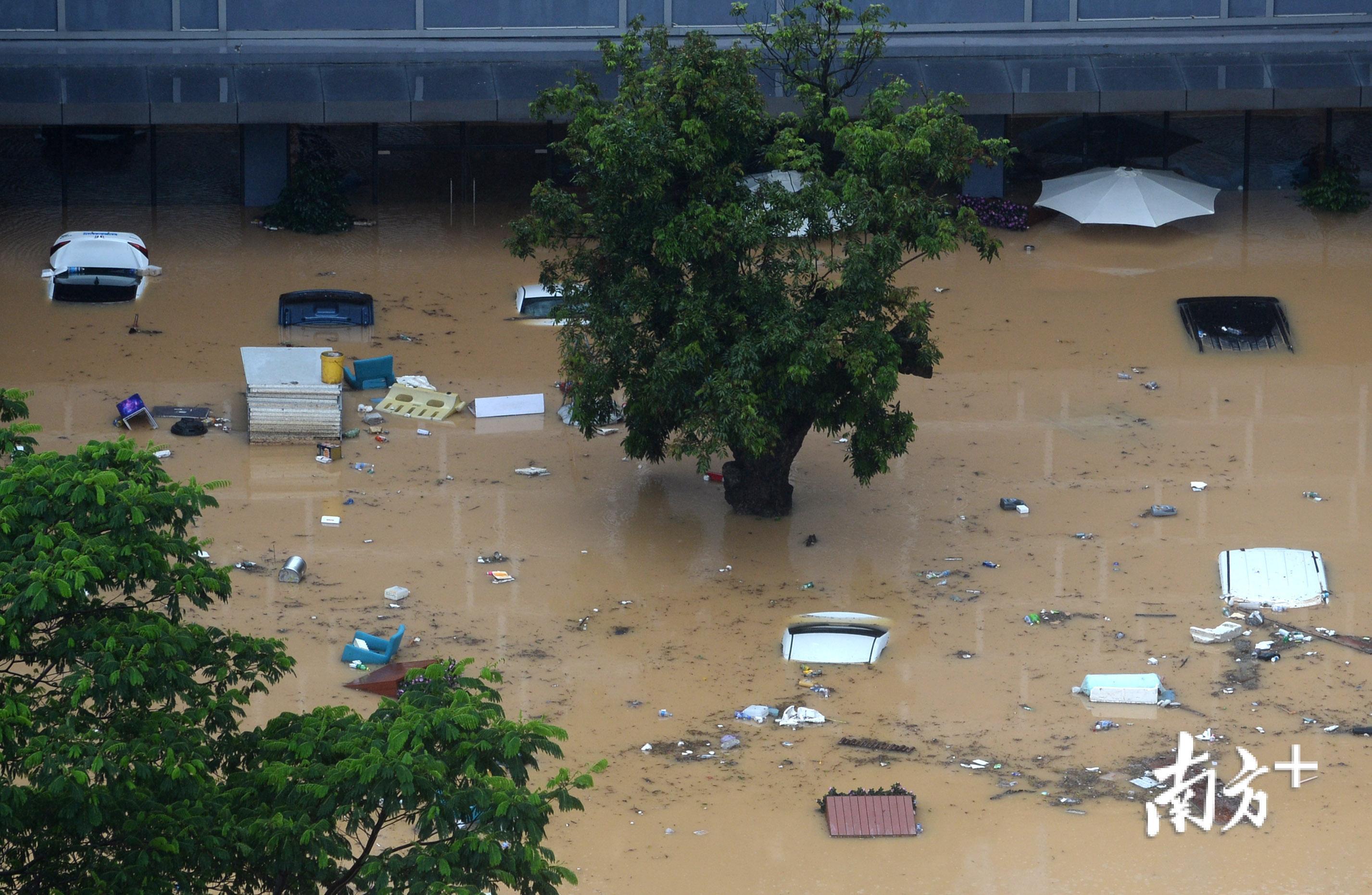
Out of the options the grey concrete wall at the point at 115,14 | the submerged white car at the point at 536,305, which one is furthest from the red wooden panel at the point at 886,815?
the grey concrete wall at the point at 115,14

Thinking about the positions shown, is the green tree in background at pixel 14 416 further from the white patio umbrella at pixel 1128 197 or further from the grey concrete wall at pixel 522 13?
the white patio umbrella at pixel 1128 197

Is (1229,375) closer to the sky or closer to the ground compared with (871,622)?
closer to the sky

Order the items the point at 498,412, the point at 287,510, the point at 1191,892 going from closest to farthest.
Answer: the point at 1191,892 < the point at 287,510 < the point at 498,412

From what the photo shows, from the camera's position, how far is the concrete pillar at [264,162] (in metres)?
27.7

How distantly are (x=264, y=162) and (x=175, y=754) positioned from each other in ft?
68.9

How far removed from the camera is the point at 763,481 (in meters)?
18.5

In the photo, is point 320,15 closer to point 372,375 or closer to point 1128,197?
point 372,375

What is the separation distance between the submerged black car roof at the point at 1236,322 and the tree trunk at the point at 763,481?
776 centimetres

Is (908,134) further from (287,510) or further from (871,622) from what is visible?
(287,510)

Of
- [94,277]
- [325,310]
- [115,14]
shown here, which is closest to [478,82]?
[325,310]

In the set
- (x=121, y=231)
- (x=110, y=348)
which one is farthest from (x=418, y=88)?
(x=110, y=348)

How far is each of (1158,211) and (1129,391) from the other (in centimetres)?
578

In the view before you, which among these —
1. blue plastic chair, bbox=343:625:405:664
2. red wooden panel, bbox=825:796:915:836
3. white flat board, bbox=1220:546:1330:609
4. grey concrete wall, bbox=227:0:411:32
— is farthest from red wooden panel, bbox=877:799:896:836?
grey concrete wall, bbox=227:0:411:32

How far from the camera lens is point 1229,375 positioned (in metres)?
22.6
